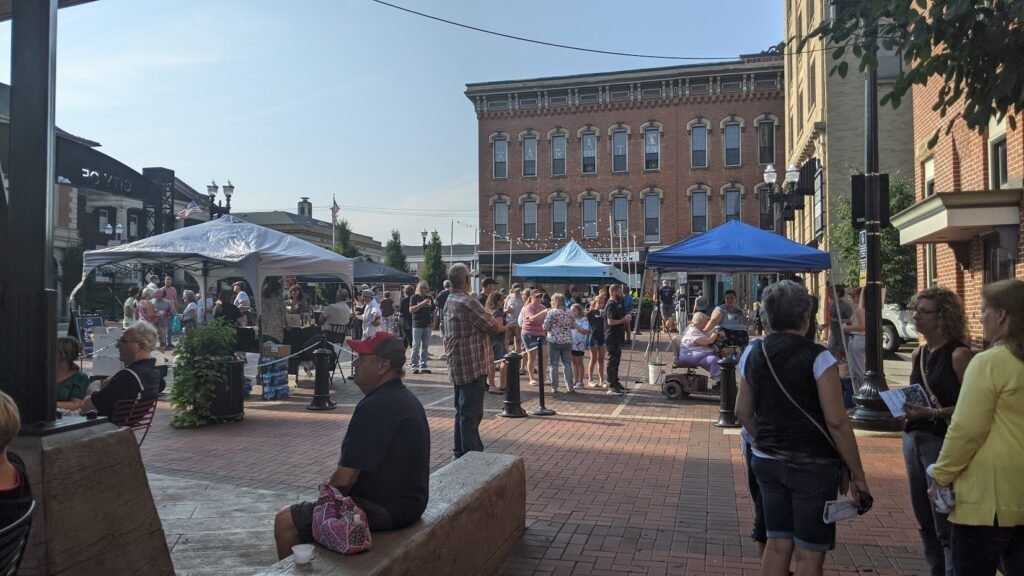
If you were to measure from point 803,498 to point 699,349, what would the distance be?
8545 millimetres

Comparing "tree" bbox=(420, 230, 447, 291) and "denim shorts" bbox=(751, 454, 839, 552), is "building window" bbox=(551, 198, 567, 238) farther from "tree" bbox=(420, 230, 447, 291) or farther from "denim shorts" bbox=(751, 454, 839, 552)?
"denim shorts" bbox=(751, 454, 839, 552)

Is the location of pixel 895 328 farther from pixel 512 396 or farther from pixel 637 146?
pixel 637 146

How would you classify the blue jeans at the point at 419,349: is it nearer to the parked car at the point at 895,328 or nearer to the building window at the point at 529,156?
the parked car at the point at 895,328

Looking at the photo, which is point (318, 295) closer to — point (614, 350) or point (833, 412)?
point (614, 350)

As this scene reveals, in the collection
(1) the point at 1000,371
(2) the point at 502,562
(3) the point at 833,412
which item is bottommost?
(2) the point at 502,562

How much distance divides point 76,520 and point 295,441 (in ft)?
17.3

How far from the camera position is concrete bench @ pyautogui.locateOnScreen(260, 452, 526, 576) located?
309cm

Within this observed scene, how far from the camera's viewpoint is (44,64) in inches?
134

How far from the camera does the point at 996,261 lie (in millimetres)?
11188

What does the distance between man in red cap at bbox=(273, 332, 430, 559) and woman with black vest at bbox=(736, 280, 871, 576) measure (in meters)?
1.63

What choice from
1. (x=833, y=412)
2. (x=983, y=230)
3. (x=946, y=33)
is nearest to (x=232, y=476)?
(x=833, y=412)

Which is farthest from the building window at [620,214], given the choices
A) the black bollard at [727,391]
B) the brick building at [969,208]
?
the black bollard at [727,391]

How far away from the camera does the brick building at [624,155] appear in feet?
133

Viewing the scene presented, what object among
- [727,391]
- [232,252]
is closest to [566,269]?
[232,252]
